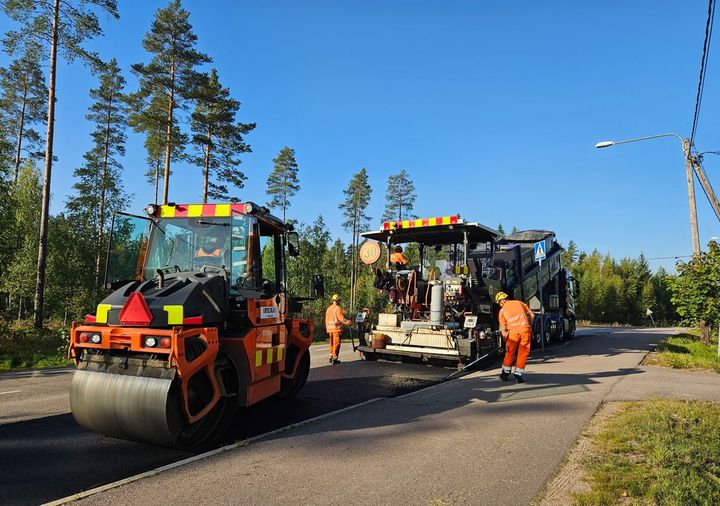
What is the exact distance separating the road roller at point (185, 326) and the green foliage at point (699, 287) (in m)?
12.7

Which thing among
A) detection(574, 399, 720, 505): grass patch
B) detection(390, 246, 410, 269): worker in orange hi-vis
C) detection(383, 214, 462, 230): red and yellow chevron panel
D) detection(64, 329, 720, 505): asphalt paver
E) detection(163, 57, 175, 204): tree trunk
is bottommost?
detection(64, 329, 720, 505): asphalt paver

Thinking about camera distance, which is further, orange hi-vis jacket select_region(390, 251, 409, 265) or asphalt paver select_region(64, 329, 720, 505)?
orange hi-vis jacket select_region(390, 251, 409, 265)

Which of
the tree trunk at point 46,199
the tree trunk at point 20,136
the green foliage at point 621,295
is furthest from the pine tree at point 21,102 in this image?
the green foliage at point 621,295

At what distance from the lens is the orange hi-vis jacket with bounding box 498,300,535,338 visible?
8.17 metres

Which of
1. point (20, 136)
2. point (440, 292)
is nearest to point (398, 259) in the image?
point (440, 292)

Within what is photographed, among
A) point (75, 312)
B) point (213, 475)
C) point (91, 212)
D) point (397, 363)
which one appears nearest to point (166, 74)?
point (75, 312)

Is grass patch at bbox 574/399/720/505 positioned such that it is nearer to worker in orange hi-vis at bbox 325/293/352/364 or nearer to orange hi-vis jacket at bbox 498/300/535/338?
orange hi-vis jacket at bbox 498/300/535/338

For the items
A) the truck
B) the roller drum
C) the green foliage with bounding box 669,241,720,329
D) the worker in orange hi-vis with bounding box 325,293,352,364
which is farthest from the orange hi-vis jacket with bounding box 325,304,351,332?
the green foliage with bounding box 669,241,720,329

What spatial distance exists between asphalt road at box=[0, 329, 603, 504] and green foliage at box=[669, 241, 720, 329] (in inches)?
366

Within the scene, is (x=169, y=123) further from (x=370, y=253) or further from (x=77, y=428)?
(x=77, y=428)

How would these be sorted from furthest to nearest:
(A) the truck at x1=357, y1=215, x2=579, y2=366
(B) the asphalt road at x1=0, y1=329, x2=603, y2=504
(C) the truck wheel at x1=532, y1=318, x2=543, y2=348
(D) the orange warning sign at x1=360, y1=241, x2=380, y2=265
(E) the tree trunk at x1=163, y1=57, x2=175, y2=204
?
(E) the tree trunk at x1=163, y1=57, x2=175, y2=204, (C) the truck wheel at x1=532, y1=318, x2=543, y2=348, (D) the orange warning sign at x1=360, y1=241, x2=380, y2=265, (A) the truck at x1=357, y1=215, x2=579, y2=366, (B) the asphalt road at x1=0, y1=329, x2=603, y2=504

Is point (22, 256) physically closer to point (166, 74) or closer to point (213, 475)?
point (166, 74)

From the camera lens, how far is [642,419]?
210 inches

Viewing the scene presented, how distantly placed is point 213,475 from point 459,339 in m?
6.59
